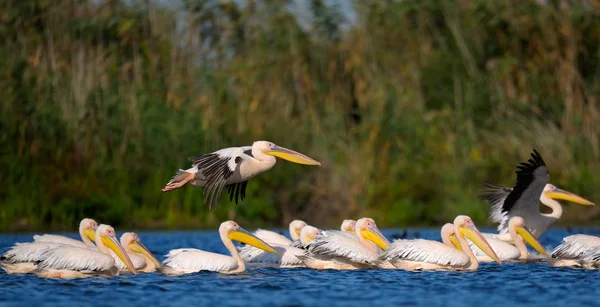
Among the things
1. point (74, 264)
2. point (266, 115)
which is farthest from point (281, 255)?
point (266, 115)

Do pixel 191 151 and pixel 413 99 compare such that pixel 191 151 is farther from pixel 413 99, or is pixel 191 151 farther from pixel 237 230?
pixel 237 230

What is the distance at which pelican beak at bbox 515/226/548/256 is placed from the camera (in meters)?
10.6

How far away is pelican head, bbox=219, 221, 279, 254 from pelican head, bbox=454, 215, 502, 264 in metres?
1.76

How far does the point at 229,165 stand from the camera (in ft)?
31.6

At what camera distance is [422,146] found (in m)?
15.8

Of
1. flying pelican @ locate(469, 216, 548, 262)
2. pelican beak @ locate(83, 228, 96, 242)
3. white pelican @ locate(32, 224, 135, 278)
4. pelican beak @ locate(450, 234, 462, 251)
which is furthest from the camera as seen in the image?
flying pelican @ locate(469, 216, 548, 262)

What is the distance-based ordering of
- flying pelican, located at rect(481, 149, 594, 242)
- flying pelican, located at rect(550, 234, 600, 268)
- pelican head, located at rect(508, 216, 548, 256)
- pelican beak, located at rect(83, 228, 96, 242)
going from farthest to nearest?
flying pelican, located at rect(481, 149, 594, 242) → pelican head, located at rect(508, 216, 548, 256) → pelican beak, located at rect(83, 228, 96, 242) → flying pelican, located at rect(550, 234, 600, 268)

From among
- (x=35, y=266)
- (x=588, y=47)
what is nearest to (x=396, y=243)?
(x=35, y=266)

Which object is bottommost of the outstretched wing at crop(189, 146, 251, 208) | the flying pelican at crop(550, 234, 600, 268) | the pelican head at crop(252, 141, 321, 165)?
the flying pelican at crop(550, 234, 600, 268)

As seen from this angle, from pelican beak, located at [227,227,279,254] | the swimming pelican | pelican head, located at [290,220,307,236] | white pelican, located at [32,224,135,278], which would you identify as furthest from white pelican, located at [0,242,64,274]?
pelican head, located at [290,220,307,236]

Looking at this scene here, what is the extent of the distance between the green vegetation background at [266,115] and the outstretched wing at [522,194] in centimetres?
269

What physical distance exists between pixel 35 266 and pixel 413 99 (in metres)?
8.91

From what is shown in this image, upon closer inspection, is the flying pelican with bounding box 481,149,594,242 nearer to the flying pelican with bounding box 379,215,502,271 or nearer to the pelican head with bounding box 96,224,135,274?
the flying pelican with bounding box 379,215,502,271

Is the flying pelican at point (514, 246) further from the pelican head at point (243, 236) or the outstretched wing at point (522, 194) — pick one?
the pelican head at point (243, 236)
